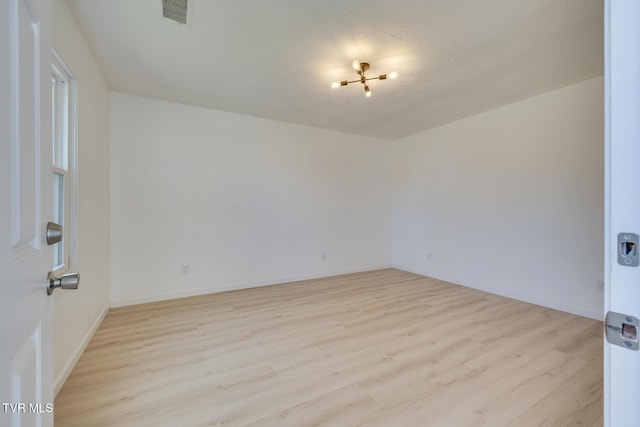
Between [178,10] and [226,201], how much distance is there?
7.56ft

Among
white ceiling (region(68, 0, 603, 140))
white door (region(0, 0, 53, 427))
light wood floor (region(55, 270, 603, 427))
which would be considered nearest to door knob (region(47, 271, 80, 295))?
white door (region(0, 0, 53, 427))

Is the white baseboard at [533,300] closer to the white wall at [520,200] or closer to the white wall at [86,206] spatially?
the white wall at [520,200]

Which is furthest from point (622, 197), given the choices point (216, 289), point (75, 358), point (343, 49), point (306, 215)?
point (306, 215)

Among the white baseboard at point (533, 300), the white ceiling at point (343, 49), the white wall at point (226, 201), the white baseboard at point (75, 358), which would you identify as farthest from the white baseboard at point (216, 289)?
the white ceiling at point (343, 49)

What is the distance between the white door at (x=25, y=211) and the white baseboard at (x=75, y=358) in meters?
1.40

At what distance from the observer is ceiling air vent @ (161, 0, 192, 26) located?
181 cm

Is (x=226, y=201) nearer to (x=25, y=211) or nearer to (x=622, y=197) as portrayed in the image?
(x=25, y=211)

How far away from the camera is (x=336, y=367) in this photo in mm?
1976

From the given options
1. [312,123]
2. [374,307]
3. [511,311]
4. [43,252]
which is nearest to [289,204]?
[312,123]

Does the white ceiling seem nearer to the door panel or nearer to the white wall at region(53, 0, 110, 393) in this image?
the white wall at region(53, 0, 110, 393)

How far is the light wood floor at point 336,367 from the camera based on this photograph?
1.53 metres

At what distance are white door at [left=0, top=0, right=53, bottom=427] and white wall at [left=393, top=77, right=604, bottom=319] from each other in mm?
4269

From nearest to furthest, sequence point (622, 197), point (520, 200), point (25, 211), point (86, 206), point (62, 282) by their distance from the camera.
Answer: point (622, 197) → point (25, 211) → point (62, 282) → point (86, 206) → point (520, 200)

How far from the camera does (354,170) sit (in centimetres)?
498
